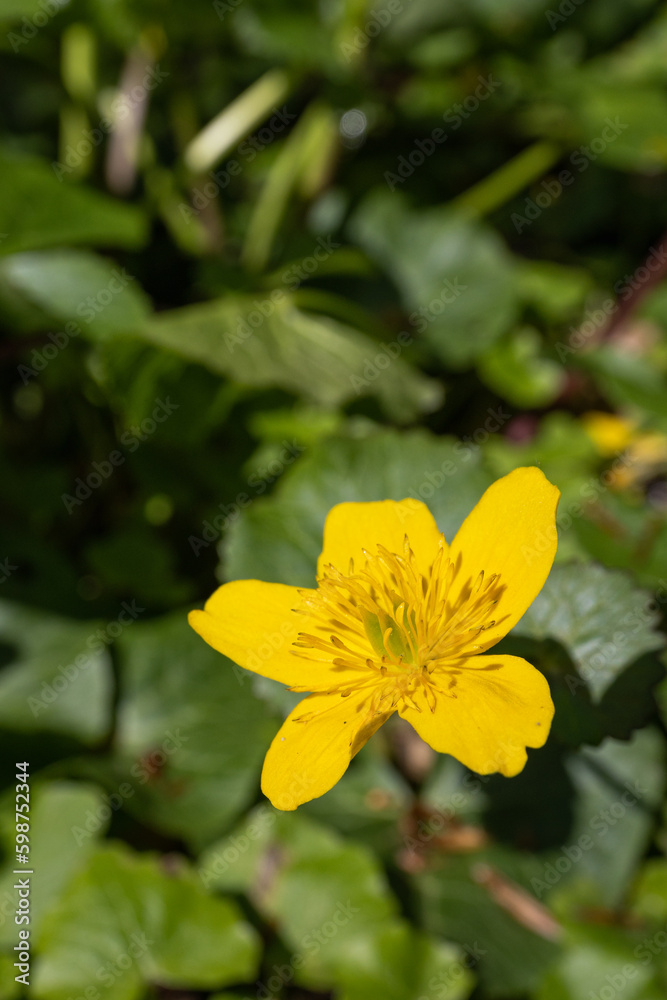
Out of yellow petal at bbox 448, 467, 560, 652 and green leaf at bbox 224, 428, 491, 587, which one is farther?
green leaf at bbox 224, 428, 491, 587

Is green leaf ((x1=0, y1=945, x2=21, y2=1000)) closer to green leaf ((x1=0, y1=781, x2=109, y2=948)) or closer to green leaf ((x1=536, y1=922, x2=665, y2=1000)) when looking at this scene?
green leaf ((x1=0, y1=781, x2=109, y2=948))

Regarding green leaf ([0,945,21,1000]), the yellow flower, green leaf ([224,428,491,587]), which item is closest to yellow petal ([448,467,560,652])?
the yellow flower

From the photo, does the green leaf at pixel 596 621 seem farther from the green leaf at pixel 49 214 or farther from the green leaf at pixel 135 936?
the green leaf at pixel 49 214

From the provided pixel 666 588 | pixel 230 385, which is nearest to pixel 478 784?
pixel 666 588

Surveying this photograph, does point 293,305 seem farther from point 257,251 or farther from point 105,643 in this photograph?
point 105,643

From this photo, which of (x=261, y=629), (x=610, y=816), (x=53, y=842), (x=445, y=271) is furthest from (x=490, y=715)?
(x=445, y=271)

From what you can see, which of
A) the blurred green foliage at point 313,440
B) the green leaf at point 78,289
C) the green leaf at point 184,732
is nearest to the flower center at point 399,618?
the blurred green foliage at point 313,440

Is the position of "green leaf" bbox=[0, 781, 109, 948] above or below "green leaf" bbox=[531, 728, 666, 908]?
below
